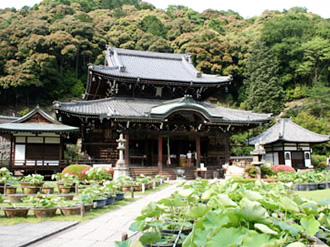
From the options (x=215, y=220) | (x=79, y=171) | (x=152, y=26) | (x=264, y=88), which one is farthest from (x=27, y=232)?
(x=152, y=26)

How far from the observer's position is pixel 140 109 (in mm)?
20000

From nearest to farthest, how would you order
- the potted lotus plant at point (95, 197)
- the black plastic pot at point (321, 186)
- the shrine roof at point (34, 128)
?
the potted lotus plant at point (95, 197)
the black plastic pot at point (321, 186)
the shrine roof at point (34, 128)

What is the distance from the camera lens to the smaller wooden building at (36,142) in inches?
769

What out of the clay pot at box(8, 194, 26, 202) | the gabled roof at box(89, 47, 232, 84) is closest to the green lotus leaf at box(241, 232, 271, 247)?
the clay pot at box(8, 194, 26, 202)

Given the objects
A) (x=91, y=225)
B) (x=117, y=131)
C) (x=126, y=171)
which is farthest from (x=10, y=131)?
(x=91, y=225)

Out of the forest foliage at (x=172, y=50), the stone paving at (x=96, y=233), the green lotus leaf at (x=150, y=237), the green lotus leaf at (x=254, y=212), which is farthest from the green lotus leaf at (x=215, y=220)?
the forest foliage at (x=172, y=50)

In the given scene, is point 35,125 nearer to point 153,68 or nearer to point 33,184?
point 33,184

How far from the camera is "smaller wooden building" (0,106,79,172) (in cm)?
1953

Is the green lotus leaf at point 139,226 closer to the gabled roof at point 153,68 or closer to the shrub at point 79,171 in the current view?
the shrub at point 79,171

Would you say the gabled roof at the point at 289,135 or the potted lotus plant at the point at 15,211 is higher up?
the gabled roof at the point at 289,135

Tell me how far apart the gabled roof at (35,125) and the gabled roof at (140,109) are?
7.09 feet

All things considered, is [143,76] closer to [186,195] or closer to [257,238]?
[186,195]

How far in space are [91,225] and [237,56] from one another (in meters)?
51.3

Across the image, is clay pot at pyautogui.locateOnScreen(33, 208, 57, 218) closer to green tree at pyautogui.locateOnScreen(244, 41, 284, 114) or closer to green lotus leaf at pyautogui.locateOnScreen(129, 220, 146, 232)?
green lotus leaf at pyautogui.locateOnScreen(129, 220, 146, 232)
